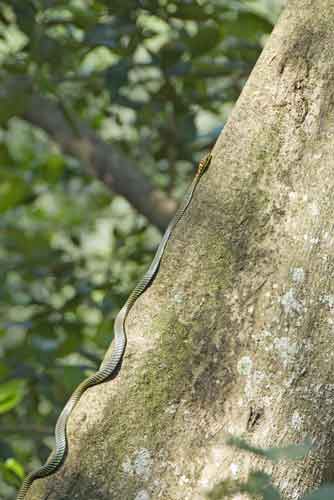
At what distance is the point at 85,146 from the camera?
4.10 m

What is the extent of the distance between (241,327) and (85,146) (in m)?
2.49

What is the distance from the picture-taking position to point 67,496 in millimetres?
1682

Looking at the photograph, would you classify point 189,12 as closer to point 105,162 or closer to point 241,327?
point 105,162

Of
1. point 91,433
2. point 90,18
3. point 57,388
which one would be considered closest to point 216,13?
point 90,18

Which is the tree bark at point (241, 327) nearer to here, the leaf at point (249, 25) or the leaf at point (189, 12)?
the leaf at point (189, 12)

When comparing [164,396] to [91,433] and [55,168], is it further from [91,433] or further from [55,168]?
[55,168]

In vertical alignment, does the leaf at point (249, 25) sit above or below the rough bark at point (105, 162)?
above

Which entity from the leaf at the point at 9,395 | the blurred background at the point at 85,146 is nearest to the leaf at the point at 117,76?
the blurred background at the point at 85,146

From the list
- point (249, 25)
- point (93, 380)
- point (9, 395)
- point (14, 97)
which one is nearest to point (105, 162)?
point (14, 97)

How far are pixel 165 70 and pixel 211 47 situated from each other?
0.69ft

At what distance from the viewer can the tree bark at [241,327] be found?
1.69 metres

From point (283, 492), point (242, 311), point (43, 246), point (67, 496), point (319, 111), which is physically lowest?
point (43, 246)

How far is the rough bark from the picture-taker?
3967 mm

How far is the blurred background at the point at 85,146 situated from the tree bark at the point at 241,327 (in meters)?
1.05
